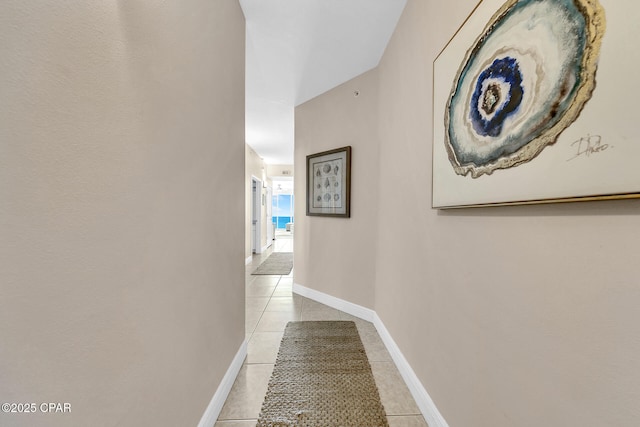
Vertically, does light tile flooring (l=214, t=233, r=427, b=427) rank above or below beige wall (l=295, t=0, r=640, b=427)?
below

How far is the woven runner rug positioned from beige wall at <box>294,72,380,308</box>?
67 centimetres

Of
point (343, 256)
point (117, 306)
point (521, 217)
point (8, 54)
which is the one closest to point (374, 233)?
point (343, 256)

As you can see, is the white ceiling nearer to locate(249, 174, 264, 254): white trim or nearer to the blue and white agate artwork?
the blue and white agate artwork

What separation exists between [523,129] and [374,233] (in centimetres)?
171

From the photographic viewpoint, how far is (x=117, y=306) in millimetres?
642

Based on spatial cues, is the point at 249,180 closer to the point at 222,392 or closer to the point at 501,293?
the point at 222,392

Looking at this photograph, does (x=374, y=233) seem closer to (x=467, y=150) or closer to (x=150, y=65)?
(x=467, y=150)

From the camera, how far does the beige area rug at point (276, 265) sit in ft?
14.8

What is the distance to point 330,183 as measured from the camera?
9.22ft

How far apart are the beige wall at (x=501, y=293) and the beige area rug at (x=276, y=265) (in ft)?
9.76

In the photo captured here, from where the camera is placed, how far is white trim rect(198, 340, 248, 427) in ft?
3.88
